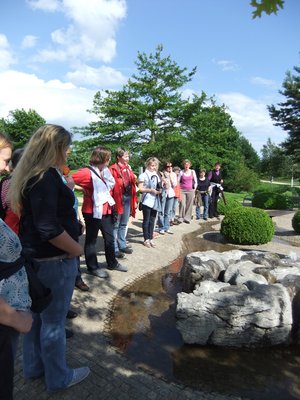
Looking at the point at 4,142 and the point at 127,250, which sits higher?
the point at 4,142

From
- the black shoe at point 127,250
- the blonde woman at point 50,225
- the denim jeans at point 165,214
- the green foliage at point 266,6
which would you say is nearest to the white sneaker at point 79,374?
the blonde woman at point 50,225

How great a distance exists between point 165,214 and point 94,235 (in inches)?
164

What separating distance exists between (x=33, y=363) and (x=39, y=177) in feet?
5.10

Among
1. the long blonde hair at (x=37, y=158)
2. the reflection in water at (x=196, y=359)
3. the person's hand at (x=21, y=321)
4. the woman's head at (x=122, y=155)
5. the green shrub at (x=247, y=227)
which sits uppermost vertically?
the woman's head at (x=122, y=155)

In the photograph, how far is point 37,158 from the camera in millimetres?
2277

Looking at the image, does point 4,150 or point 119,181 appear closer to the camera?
point 4,150

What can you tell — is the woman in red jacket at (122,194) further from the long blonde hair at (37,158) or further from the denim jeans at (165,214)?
the long blonde hair at (37,158)

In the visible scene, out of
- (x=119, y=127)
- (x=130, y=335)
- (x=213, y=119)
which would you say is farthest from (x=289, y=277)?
(x=213, y=119)

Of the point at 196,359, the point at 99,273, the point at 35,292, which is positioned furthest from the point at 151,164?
the point at 35,292

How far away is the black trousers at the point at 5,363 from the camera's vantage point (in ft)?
5.33

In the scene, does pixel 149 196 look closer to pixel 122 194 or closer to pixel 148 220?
pixel 148 220

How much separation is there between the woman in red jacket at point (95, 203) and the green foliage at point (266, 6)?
126 inches

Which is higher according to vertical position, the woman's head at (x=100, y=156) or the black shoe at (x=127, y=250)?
the woman's head at (x=100, y=156)

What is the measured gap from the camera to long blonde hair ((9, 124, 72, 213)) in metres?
2.25
